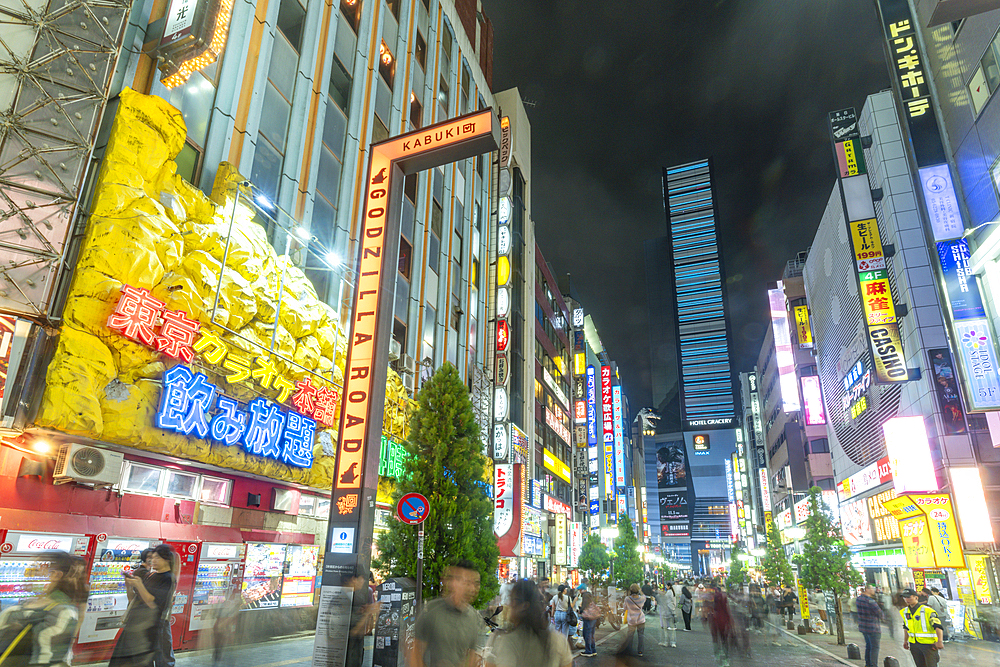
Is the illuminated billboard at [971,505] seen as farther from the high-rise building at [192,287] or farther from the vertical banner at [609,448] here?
the vertical banner at [609,448]

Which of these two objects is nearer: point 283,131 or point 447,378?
point 447,378

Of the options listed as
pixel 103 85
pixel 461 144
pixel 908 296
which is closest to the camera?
pixel 103 85

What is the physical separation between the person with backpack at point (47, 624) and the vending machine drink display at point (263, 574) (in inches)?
409

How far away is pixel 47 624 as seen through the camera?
15.6ft

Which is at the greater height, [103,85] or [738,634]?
[103,85]

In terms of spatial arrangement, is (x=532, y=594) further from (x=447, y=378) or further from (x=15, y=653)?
(x=447, y=378)

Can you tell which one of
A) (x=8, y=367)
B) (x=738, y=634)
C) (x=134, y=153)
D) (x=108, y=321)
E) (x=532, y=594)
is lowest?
(x=738, y=634)

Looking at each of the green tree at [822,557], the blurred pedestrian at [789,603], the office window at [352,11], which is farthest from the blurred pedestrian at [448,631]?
the blurred pedestrian at [789,603]

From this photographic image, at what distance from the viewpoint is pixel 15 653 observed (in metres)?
4.55

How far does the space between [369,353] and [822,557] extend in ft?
82.8

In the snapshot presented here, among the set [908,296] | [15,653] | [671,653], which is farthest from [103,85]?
[908,296]

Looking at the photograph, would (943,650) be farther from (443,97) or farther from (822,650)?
(443,97)

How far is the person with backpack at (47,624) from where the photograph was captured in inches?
180

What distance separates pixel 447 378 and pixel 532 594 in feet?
36.8
